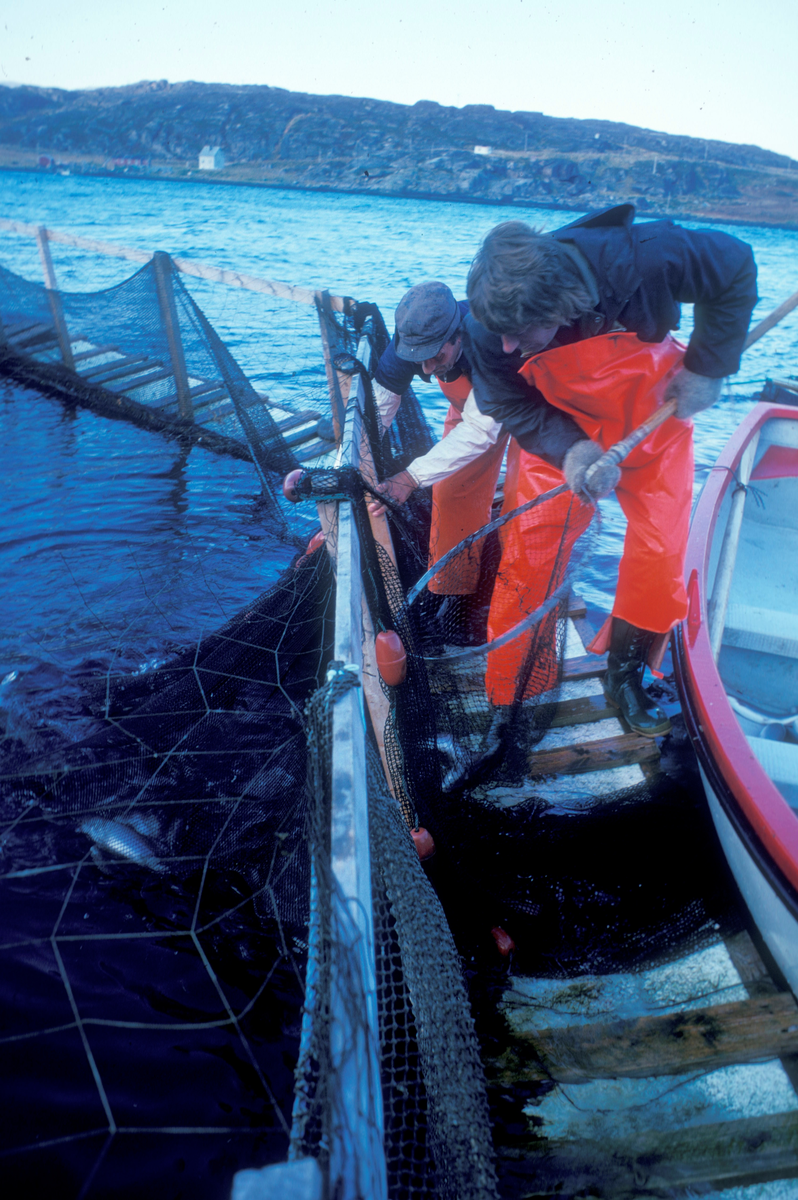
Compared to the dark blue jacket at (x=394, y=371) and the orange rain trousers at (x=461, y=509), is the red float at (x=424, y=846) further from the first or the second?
the dark blue jacket at (x=394, y=371)

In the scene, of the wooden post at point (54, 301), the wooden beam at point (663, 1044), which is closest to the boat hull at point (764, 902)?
the wooden beam at point (663, 1044)

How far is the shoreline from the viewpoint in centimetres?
5947

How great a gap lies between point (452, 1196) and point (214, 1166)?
119 cm

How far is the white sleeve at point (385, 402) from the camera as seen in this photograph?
3.98 metres

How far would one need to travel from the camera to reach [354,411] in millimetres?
3182

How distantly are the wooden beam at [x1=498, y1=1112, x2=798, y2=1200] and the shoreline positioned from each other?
71346mm

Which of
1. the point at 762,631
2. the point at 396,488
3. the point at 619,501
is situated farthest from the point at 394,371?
the point at 762,631

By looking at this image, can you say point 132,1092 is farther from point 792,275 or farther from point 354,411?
point 792,275

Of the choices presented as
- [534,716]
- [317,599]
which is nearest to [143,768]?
[317,599]

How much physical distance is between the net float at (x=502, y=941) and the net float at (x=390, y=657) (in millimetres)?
1027

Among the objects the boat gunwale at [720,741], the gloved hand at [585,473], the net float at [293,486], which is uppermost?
the gloved hand at [585,473]

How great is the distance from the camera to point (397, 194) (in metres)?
→ 77.4

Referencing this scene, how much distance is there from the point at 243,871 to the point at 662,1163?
5.59 ft

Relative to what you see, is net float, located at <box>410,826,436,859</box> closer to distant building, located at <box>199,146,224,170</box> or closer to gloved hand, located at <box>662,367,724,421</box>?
gloved hand, located at <box>662,367,724,421</box>
